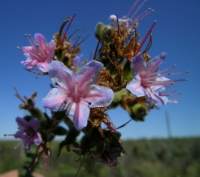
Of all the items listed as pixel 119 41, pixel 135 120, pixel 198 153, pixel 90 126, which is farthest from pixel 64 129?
pixel 198 153

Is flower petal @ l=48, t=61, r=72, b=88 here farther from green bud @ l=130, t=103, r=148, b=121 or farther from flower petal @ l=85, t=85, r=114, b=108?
green bud @ l=130, t=103, r=148, b=121

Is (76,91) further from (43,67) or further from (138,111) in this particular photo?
(138,111)

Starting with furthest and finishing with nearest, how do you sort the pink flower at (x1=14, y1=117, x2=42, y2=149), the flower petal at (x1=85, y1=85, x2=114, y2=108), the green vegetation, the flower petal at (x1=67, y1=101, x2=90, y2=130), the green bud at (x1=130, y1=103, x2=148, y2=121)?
the green vegetation → the pink flower at (x1=14, y1=117, x2=42, y2=149) → the green bud at (x1=130, y1=103, x2=148, y2=121) → the flower petal at (x1=85, y1=85, x2=114, y2=108) → the flower petal at (x1=67, y1=101, x2=90, y2=130)

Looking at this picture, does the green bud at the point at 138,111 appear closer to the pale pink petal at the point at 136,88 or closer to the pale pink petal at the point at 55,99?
the pale pink petal at the point at 136,88

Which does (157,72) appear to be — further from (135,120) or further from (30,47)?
(30,47)

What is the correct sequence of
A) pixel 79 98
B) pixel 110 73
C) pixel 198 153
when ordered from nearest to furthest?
pixel 79 98, pixel 110 73, pixel 198 153

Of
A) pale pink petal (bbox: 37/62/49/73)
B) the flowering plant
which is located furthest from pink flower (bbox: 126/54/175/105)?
pale pink petal (bbox: 37/62/49/73)
